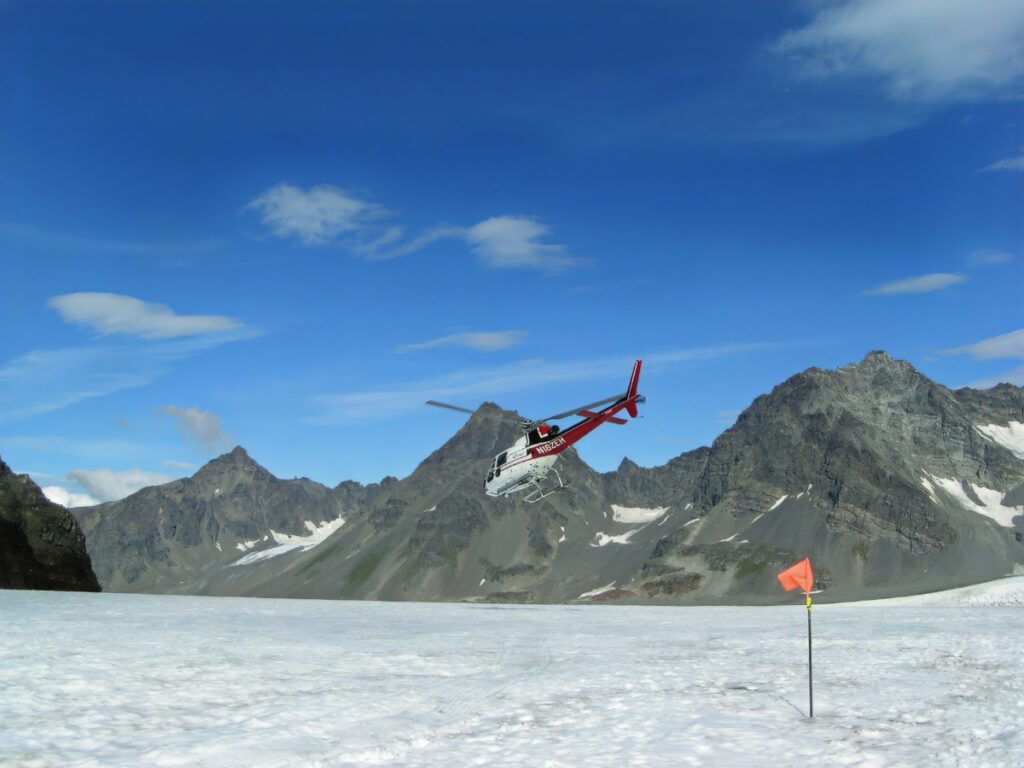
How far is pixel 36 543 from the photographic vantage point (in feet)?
236

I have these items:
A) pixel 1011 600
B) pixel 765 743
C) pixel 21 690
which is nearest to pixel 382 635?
pixel 21 690

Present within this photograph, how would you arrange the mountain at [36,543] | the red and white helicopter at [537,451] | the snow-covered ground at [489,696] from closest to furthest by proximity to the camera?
the snow-covered ground at [489,696]
the red and white helicopter at [537,451]
the mountain at [36,543]

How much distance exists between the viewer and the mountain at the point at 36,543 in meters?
67.1

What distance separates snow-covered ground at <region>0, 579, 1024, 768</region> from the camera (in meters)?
12.8

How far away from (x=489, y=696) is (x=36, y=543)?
6937 cm

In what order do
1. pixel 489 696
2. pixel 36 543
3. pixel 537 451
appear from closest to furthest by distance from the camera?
pixel 489 696 → pixel 537 451 → pixel 36 543

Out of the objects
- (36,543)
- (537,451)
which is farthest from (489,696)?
(36,543)

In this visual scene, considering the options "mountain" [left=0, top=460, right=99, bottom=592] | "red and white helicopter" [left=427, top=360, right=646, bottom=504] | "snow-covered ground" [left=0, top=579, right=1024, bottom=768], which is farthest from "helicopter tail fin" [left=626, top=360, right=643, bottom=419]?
"mountain" [left=0, top=460, right=99, bottom=592]

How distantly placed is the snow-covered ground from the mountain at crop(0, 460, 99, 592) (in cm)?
4333

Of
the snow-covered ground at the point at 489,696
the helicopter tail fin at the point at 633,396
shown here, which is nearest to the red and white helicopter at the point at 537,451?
the helicopter tail fin at the point at 633,396

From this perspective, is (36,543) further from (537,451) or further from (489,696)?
(489,696)

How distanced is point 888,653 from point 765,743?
44.1 ft

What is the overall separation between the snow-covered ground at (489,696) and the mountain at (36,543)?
142 feet

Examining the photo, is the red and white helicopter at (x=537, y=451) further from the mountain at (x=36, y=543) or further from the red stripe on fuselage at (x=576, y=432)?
the mountain at (x=36, y=543)
